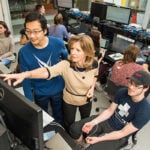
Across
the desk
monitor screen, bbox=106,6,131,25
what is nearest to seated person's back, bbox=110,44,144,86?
monitor screen, bbox=106,6,131,25

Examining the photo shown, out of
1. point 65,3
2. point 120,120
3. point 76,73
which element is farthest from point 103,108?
point 65,3

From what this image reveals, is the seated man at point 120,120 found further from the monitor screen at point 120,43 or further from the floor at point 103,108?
the monitor screen at point 120,43

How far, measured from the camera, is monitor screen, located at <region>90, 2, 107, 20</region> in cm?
374

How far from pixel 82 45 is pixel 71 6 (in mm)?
3307

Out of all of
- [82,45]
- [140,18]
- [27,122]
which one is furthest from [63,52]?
[140,18]

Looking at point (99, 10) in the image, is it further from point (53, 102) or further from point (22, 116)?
point (22, 116)

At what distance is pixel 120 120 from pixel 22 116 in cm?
120

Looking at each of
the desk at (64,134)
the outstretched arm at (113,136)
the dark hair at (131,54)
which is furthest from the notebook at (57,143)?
the dark hair at (131,54)

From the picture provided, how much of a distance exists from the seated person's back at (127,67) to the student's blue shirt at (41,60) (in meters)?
0.94

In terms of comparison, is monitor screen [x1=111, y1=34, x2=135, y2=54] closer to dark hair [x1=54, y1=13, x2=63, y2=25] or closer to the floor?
the floor

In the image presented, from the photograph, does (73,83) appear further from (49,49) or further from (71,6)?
(71,6)

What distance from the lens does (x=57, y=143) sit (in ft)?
4.35

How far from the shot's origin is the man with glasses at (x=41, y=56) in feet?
5.00

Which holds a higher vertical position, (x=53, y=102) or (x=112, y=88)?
(x=53, y=102)
